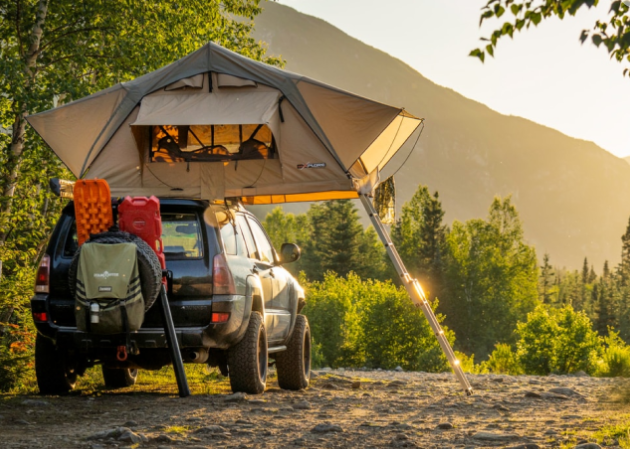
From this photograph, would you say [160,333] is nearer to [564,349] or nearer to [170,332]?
[170,332]

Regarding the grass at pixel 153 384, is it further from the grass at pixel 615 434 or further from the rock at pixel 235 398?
the grass at pixel 615 434

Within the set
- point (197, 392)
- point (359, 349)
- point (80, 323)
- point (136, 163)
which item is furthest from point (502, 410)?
point (359, 349)

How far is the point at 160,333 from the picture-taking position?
7594 mm

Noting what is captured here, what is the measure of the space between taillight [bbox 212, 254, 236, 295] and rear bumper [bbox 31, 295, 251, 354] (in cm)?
5

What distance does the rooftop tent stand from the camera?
9781 mm

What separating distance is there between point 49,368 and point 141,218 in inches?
80.7

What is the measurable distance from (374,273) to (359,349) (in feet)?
104

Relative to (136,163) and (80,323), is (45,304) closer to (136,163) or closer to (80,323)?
(80,323)

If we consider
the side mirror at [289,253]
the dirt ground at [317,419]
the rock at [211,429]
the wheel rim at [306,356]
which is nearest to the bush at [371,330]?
the wheel rim at [306,356]

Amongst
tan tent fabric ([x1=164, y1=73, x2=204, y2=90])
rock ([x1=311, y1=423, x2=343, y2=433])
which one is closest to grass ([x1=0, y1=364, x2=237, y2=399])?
rock ([x1=311, y1=423, x2=343, y2=433])

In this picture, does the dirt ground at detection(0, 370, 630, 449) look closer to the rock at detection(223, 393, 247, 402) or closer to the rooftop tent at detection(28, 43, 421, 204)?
the rock at detection(223, 393, 247, 402)

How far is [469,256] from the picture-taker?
250 ft

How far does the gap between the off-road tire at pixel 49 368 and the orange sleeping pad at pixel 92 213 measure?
1.36 metres

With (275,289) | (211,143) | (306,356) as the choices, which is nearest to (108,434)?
(275,289)
